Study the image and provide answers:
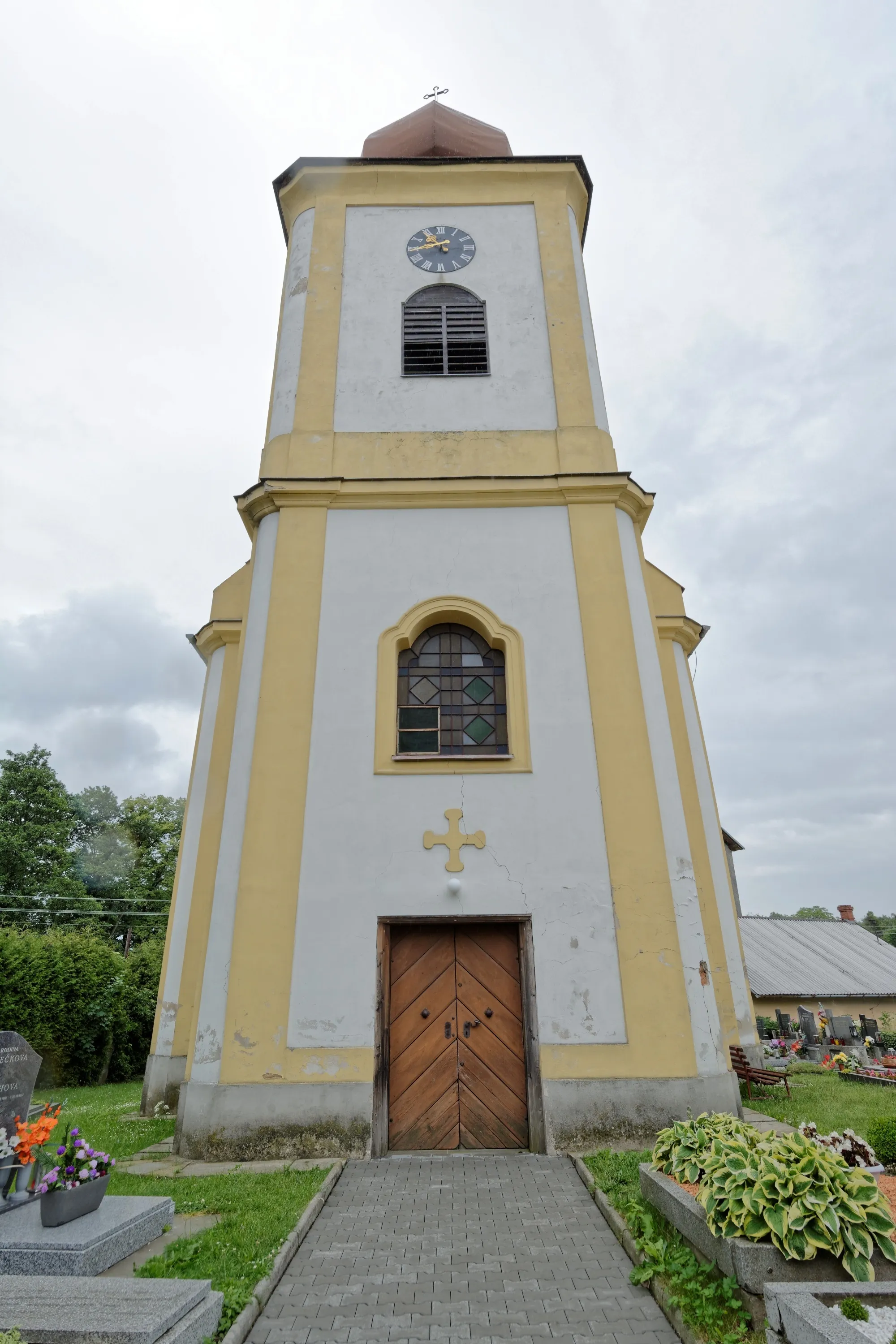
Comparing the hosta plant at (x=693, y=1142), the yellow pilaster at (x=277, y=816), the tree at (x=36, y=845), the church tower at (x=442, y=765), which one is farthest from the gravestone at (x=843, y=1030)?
the tree at (x=36, y=845)

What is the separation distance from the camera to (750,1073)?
1075 centimetres

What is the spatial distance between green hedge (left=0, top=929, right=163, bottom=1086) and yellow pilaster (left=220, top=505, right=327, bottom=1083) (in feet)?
43.3

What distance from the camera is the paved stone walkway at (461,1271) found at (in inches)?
160

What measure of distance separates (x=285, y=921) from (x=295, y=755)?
1803 mm

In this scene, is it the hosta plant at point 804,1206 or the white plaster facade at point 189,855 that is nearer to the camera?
the hosta plant at point 804,1206

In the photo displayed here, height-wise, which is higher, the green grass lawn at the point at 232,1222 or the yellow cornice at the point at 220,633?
the yellow cornice at the point at 220,633

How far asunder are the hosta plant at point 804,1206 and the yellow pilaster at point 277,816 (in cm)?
469

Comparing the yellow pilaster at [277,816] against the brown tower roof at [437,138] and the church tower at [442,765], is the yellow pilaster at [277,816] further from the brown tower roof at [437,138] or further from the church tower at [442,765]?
the brown tower roof at [437,138]

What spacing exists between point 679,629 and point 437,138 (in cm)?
1071

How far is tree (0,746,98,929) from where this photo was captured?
35.9 meters

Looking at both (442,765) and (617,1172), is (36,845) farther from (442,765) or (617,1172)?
(617,1172)

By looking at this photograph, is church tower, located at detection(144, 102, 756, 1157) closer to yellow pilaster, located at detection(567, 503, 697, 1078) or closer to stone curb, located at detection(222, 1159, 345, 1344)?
yellow pilaster, located at detection(567, 503, 697, 1078)

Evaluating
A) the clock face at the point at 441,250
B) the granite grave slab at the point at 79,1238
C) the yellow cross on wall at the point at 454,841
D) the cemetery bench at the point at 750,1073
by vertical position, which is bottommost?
the granite grave slab at the point at 79,1238

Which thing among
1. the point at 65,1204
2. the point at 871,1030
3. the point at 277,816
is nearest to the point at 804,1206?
the point at 65,1204
